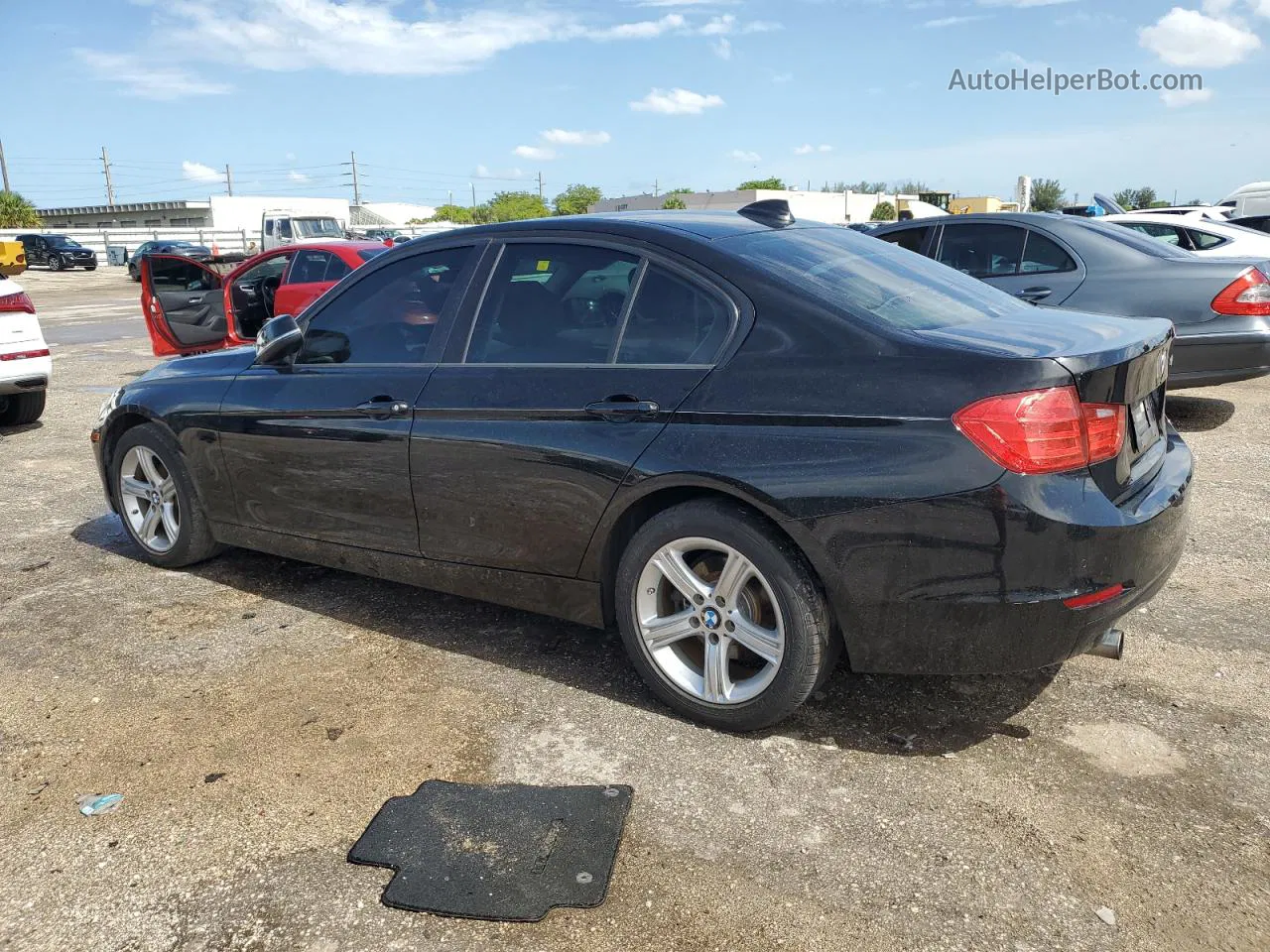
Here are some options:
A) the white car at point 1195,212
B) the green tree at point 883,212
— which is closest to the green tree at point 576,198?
the green tree at point 883,212

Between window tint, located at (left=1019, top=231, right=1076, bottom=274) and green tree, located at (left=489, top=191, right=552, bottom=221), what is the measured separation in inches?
3827

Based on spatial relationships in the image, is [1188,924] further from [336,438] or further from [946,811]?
[336,438]

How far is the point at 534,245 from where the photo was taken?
3752mm

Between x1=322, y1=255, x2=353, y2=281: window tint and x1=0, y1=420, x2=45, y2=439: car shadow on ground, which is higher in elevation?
x1=322, y1=255, x2=353, y2=281: window tint

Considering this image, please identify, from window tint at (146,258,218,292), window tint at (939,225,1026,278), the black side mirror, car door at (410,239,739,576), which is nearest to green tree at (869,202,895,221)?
window tint at (146,258,218,292)

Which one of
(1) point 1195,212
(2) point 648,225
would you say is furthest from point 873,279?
(1) point 1195,212

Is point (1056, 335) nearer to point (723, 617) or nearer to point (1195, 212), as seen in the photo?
point (723, 617)

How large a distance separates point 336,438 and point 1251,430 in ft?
22.0

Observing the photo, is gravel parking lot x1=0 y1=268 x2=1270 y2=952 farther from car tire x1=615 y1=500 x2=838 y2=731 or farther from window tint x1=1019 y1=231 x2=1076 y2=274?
window tint x1=1019 y1=231 x2=1076 y2=274

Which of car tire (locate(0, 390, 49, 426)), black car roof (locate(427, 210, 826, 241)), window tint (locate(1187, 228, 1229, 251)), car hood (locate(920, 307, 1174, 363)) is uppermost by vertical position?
black car roof (locate(427, 210, 826, 241))

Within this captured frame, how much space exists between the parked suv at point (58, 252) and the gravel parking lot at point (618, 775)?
45470 millimetres

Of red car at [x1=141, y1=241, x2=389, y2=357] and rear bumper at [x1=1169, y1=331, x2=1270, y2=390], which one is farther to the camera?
red car at [x1=141, y1=241, x2=389, y2=357]

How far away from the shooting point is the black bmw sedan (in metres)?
2.79

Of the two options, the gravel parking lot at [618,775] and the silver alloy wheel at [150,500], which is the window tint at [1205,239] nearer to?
the gravel parking lot at [618,775]
